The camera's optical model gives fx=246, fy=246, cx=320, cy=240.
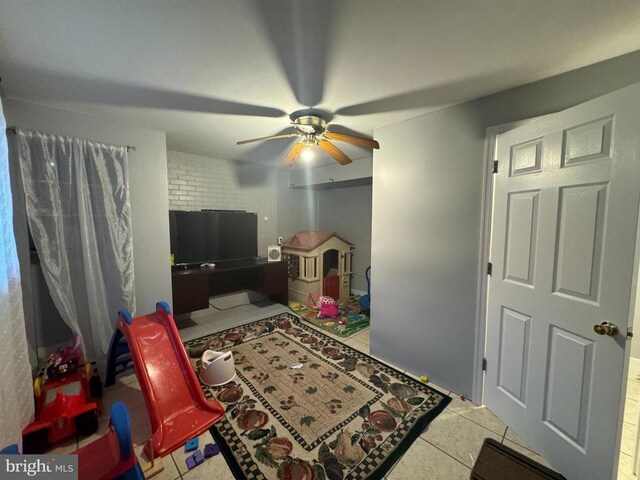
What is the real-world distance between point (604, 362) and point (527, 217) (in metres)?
0.83

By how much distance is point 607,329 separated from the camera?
1.19 metres

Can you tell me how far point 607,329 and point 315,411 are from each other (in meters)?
1.78

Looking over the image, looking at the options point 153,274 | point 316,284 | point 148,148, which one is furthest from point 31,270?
point 316,284

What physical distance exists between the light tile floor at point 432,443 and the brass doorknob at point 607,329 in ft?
3.00

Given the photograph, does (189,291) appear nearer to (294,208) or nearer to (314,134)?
(314,134)

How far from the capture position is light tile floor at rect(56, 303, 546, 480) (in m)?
1.40

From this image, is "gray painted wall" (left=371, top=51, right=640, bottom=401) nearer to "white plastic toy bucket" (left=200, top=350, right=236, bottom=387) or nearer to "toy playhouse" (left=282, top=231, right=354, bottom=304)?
"white plastic toy bucket" (left=200, top=350, right=236, bottom=387)

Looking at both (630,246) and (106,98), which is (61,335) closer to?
(106,98)

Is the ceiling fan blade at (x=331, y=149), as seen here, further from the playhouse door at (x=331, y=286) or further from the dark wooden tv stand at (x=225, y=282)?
the playhouse door at (x=331, y=286)

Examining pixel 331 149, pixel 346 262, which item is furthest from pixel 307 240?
pixel 331 149

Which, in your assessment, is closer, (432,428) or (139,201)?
(432,428)

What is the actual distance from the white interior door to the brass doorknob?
0.8 inches

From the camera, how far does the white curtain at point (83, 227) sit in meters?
1.99

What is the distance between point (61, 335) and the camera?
7.41 feet
